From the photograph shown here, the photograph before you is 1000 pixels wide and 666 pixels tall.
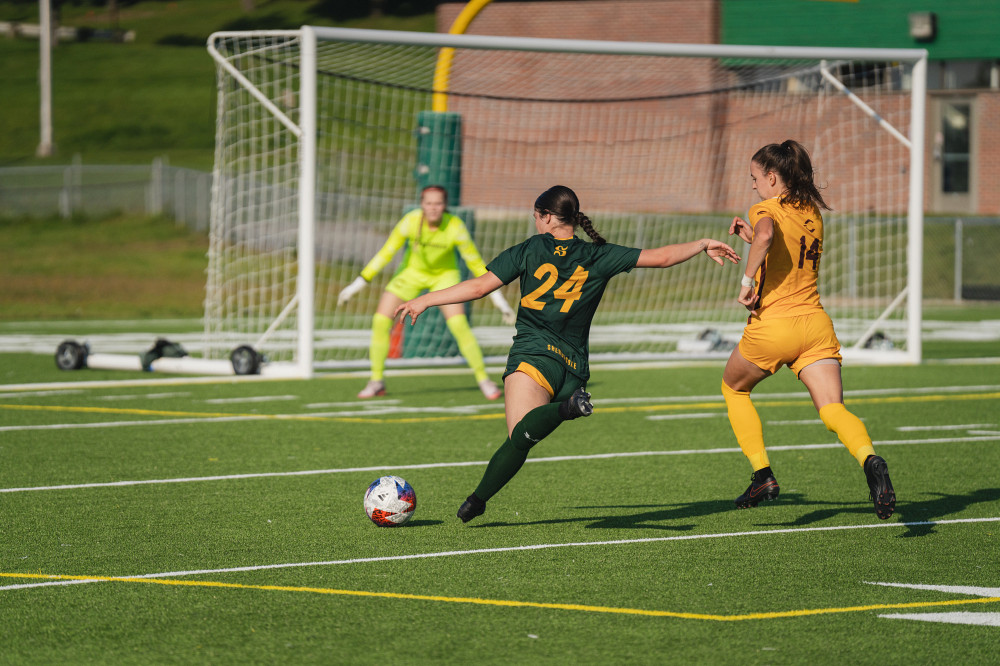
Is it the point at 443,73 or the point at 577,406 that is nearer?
the point at 577,406

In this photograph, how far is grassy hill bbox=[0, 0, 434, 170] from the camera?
56.2 meters

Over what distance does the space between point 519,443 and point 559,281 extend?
33.9 inches

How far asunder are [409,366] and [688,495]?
860cm

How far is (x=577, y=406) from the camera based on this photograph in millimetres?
6094

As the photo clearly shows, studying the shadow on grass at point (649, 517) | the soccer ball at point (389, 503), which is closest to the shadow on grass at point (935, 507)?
the shadow on grass at point (649, 517)

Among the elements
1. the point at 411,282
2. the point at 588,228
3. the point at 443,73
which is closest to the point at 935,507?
the point at 588,228

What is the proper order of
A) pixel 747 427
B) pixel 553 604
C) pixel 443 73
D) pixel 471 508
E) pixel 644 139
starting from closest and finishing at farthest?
pixel 553 604
pixel 471 508
pixel 747 427
pixel 443 73
pixel 644 139

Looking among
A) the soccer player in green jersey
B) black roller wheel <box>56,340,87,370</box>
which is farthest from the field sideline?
black roller wheel <box>56,340,87,370</box>

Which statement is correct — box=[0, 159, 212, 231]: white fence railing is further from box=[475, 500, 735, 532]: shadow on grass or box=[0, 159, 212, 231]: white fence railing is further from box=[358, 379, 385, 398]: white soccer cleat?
box=[475, 500, 735, 532]: shadow on grass

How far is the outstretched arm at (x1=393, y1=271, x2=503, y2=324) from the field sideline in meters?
1.19

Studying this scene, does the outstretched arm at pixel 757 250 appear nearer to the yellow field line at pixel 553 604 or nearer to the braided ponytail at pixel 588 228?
the braided ponytail at pixel 588 228

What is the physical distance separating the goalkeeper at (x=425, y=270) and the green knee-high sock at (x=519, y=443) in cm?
578

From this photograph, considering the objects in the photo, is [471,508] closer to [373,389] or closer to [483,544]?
[483,544]

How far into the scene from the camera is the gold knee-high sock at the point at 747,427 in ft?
23.3
